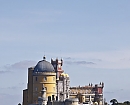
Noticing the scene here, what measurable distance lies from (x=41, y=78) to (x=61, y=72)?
13.5m

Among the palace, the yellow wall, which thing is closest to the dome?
the palace

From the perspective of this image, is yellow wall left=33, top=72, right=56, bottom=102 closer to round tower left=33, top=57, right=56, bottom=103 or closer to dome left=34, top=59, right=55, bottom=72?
round tower left=33, top=57, right=56, bottom=103

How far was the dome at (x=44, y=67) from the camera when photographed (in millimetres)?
134500

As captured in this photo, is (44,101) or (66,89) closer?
(44,101)

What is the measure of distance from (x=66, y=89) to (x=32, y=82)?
29.2 ft

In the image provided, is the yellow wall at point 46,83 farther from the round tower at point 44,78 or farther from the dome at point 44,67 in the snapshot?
the dome at point 44,67

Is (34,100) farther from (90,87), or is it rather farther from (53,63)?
(90,87)

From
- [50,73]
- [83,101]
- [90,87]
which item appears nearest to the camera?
[50,73]

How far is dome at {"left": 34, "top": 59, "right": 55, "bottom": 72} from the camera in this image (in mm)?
134500

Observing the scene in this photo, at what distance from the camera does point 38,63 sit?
136 metres

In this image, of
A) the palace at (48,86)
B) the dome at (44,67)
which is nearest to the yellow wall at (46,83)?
the palace at (48,86)

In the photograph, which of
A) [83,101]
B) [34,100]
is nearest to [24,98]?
[34,100]

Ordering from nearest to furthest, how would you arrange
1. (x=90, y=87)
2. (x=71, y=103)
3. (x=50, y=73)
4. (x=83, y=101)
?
(x=71, y=103) < (x=50, y=73) < (x=83, y=101) < (x=90, y=87)

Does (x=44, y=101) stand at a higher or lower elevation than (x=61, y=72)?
lower
